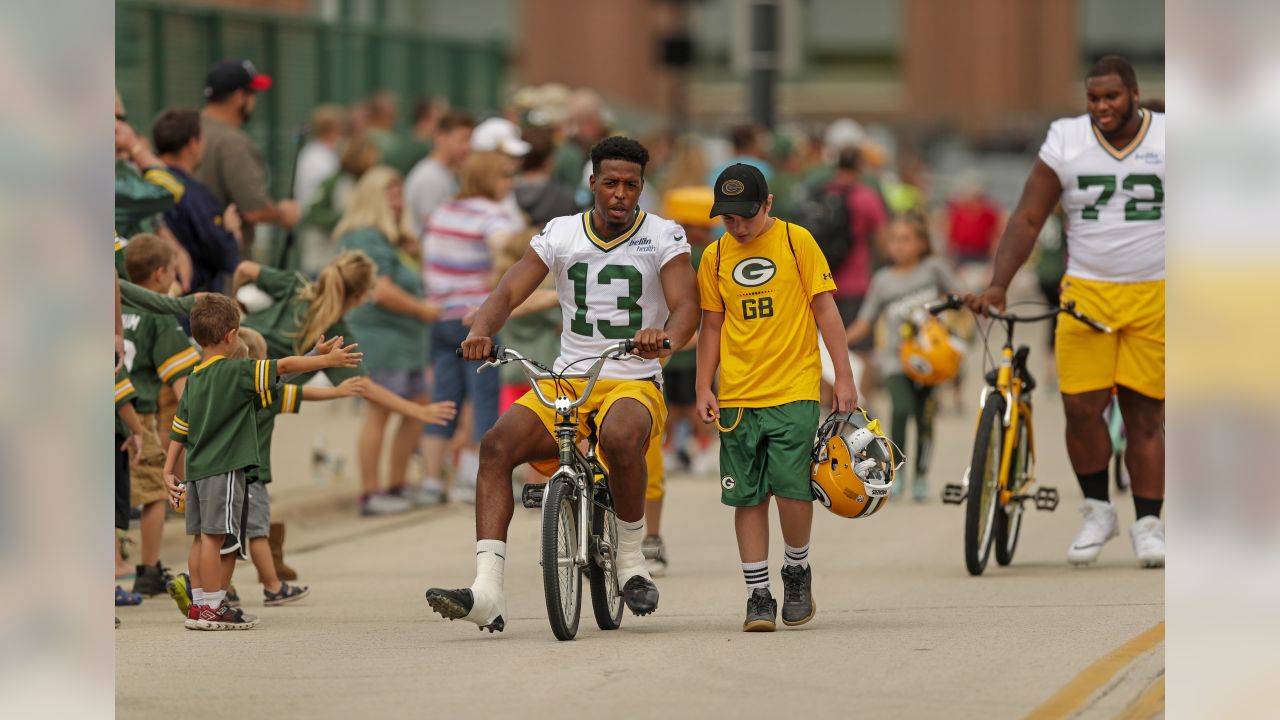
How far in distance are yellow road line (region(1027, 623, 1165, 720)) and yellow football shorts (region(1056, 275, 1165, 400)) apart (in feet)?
6.51

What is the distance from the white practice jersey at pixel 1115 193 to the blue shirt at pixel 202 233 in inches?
171

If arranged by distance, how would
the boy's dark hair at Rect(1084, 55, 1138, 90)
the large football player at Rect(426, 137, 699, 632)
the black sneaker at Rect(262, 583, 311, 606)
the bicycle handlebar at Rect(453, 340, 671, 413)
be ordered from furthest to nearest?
the boy's dark hair at Rect(1084, 55, 1138, 90) < the black sneaker at Rect(262, 583, 311, 606) < the large football player at Rect(426, 137, 699, 632) < the bicycle handlebar at Rect(453, 340, 671, 413)

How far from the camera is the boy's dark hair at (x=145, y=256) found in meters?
10.5

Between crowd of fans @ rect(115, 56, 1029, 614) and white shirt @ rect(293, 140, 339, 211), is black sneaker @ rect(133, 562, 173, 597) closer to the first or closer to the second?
crowd of fans @ rect(115, 56, 1029, 614)

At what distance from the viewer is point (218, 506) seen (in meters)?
9.54

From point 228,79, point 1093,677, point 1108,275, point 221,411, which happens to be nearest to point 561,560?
point 221,411

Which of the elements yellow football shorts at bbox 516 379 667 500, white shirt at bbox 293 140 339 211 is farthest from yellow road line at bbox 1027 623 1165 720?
white shirt at bbox 293 140 339 211

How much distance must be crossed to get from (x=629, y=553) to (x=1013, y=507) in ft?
8.98

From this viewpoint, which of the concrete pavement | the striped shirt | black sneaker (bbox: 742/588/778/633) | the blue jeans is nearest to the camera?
the concrete pavement

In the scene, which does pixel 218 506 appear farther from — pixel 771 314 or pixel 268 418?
pixel 771 314

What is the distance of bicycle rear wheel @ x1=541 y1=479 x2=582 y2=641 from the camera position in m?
8.62

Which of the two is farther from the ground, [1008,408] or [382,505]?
[1008,408]
